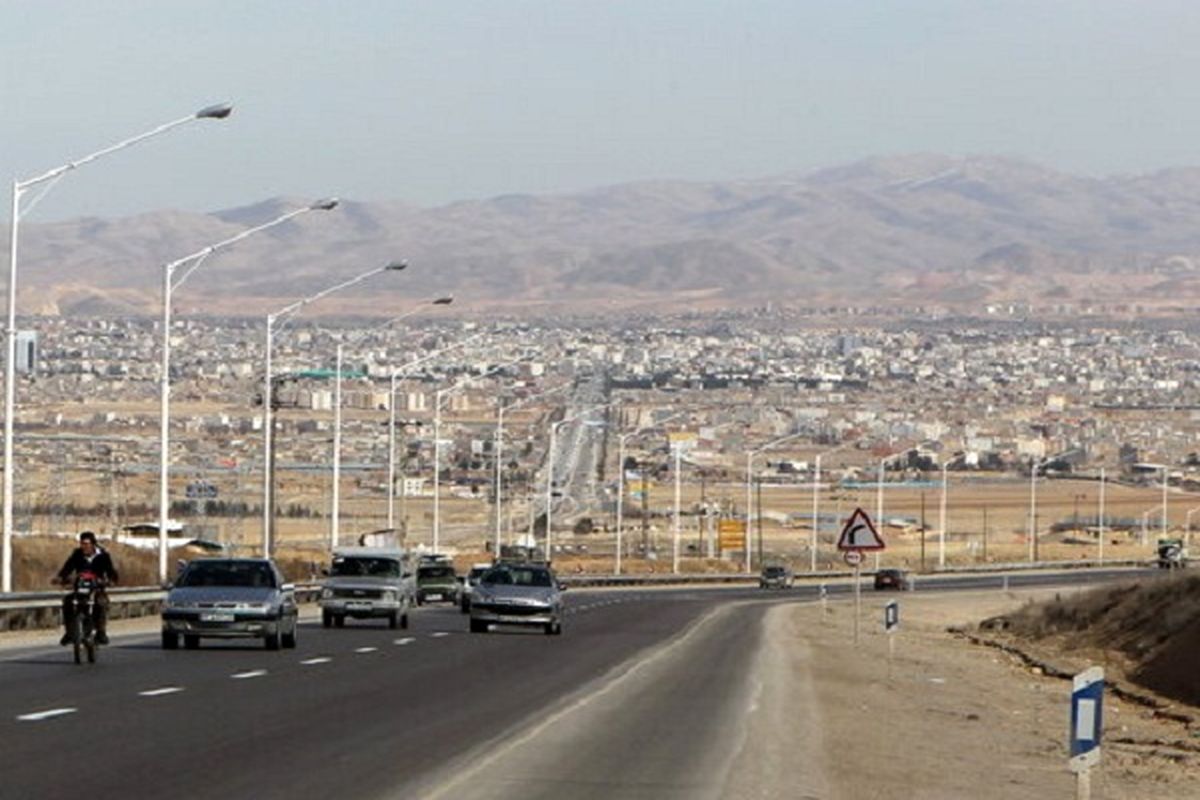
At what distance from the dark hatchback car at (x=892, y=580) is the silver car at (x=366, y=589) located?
61681 mm

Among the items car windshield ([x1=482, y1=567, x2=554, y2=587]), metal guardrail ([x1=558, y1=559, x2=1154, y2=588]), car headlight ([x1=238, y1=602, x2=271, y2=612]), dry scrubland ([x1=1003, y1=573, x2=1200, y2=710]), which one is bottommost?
metal guardrail ([x1=558, y1=559, x2=1154, y2=588])

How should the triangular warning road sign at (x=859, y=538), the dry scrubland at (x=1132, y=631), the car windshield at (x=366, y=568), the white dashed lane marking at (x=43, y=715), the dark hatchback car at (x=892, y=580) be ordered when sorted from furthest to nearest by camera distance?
the dark hatchback car at (x=892, y=580) → the car windshield at (x=366, y=568) → the dry scrubland at (x=1132, y=631) → the triangular warning road sign at (x=859, y=538) → the white dashed lane marking at (x=43, y=715)

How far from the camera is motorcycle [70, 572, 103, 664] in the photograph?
123 ft

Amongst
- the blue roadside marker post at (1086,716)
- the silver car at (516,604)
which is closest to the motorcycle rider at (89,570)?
the silver car at (516,604)

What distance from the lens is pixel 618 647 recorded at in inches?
2045

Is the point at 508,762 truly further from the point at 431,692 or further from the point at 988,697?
the point at 988,697

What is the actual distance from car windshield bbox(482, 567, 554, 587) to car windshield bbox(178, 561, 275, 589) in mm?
14237

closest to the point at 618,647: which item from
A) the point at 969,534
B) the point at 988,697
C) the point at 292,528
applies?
the point at 988,697

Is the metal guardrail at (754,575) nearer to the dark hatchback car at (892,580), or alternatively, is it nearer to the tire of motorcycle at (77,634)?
the dark hatchback car at (892,580)

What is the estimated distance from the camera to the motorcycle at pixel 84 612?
1473 inches

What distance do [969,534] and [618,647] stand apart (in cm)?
14500

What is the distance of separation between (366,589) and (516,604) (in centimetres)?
297

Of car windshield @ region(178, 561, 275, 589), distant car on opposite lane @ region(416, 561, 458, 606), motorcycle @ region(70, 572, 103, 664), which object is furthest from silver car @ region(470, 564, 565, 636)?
distant car on opposite lane @ region(416, 561, 458, 606)

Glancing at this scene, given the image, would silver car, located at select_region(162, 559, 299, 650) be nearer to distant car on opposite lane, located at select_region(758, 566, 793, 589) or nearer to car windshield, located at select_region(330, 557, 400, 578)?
car windshield, located at select_region(330, 557, 400, 578)
